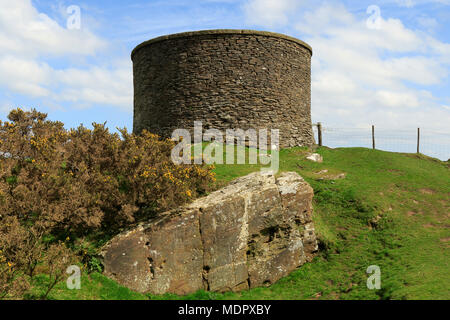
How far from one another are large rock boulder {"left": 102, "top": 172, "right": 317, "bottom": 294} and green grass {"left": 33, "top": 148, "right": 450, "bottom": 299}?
34 centimetres

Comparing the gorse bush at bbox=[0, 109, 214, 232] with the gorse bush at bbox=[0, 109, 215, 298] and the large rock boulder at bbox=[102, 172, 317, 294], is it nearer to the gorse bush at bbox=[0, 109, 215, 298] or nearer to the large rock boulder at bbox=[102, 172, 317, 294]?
the gorse bush at bbox=[0, 109, 215, 298]

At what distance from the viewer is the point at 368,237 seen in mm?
12664

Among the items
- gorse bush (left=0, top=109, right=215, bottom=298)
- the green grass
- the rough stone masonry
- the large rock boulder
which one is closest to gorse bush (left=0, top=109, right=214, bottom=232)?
gorse bush (left=0, top=109, right=215, bottom=298)

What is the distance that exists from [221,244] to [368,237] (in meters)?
5.14

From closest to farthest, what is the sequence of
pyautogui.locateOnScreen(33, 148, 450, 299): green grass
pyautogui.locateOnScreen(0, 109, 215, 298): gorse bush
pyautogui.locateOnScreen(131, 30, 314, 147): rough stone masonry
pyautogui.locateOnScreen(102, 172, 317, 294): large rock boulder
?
pyautogui.locateOnScreen(33, 148, 450, 299): green grass, pyautogui.locateOnScreen(0, 109, 215, 298): gorse bush, pyautogui.locateOnScreen(102, 172, 317, 294): large rock boulder, pyautogui.locateOnScreen(131, 30, 314, 147): rough stone masonry

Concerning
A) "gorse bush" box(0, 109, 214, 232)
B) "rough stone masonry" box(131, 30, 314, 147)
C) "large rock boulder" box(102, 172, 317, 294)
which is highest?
"rough stone masonry" box(131, 30, 314, 147)

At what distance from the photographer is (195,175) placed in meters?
12.6

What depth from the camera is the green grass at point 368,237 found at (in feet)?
31.7

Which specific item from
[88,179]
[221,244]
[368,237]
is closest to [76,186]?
[88,179]

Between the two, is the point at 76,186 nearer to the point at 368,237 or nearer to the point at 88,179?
the point at 88,179

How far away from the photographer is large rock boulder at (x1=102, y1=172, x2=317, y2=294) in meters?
10.3
